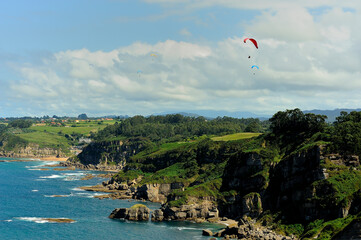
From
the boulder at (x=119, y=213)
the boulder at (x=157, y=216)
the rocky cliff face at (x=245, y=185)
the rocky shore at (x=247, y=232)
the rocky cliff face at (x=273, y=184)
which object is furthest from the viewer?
the boulder at (x=119, y=213)

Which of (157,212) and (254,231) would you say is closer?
(254,231)

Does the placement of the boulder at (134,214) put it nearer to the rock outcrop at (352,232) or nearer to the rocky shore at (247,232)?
the rocky shore at (247,232)

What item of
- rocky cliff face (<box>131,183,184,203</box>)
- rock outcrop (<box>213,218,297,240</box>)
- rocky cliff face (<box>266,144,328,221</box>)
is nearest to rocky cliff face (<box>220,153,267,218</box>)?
rocky cliff face (<box>266,144,328,221</box>)

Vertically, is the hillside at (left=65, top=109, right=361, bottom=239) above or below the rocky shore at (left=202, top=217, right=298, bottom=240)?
above

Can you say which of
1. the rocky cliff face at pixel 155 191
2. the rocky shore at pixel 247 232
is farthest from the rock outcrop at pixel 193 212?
the rocky cliff face at pixel 155 191

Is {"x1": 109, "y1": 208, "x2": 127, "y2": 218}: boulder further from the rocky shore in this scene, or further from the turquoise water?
the rocky shore

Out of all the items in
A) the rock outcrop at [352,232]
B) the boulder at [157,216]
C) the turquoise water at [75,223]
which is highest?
the rock outcrop at [352,232]

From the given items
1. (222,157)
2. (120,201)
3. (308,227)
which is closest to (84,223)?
(120,201)

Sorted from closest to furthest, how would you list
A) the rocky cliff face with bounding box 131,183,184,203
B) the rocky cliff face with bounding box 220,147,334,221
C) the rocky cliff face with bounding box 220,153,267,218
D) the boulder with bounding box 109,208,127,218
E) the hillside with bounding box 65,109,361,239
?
the hillside with bounding box 65,109,361,239
the rocky cliff face with bounding box 220,147,334,221
the rocky cliff face with bounding box 220,153,267,218
the boulder with bounding box 109,208,127,218
the rocky cliff face with bounding box 131,183,184,203

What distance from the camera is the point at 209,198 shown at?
456 ft

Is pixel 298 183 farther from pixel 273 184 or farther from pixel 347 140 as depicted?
pixel 347 140

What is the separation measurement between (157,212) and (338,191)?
53.7m

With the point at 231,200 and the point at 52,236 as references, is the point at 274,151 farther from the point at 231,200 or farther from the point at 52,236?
the point at 52,236

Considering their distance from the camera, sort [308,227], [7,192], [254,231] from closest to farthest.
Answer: [308,227]
[254,231]
[7,192]
